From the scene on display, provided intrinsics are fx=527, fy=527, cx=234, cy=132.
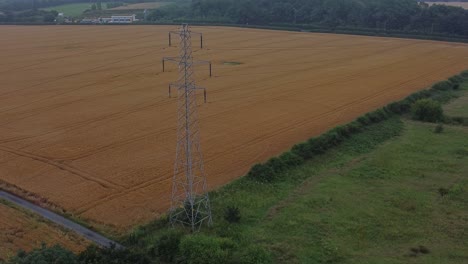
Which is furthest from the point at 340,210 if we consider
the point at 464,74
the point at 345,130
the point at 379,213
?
the point at 464,74

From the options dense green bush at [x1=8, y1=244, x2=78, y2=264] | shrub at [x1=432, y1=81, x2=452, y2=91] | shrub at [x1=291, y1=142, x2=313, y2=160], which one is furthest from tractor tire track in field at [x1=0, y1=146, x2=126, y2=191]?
shrub at [x1=432, y1=81, x2=452, y2=91]

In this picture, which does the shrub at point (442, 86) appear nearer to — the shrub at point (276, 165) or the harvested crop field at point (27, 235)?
the shrub at point (276, 165)

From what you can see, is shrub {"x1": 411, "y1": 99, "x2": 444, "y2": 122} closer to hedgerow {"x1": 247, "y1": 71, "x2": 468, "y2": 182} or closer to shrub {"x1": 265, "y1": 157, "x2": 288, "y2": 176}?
hedgerow {"x1": 247, "y1": 71, "x2": 468, "y2": 182}

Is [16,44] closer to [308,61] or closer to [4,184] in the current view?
[308,61]

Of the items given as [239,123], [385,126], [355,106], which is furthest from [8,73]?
[385,126]

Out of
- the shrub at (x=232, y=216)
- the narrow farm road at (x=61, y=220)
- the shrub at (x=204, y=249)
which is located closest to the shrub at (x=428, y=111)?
the shrub at (x=232, y=216)

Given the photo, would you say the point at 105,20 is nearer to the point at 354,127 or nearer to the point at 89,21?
the point at 89,21
